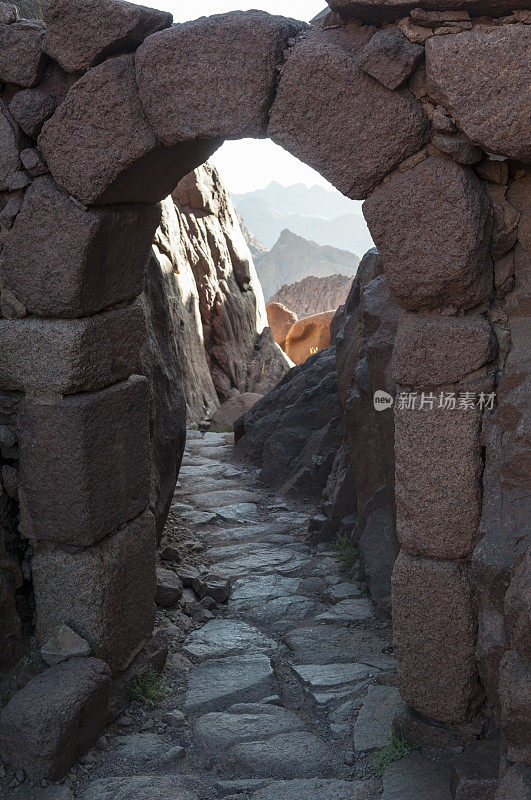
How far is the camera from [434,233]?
108 inches

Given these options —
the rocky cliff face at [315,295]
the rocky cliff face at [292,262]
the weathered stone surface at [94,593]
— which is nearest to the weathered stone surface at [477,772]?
the weathered stone surface at [94,593]

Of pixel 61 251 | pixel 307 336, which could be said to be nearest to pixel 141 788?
pixel 61 251

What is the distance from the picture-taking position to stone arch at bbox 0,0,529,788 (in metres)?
2.72

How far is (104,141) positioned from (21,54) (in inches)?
20.4

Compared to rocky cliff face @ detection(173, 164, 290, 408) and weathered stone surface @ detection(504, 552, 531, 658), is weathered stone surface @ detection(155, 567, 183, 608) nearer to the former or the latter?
weathered stone surface @ detection(504, 552, 531, 658)

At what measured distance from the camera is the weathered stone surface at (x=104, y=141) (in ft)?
10.0

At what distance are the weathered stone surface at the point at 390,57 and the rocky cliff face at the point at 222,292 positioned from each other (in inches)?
371

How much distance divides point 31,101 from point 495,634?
272 centimetres

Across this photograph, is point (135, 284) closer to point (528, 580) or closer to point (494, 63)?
point (494, 63)

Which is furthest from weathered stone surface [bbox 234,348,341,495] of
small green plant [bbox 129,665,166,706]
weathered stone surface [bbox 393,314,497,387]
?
weathered stone surface [bbox 393,314,497,387]

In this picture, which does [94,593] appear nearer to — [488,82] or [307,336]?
[488,82]

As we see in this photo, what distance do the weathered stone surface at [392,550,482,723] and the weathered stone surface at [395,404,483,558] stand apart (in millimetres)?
88

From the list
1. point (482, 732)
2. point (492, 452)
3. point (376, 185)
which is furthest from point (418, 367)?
point (482, 732)

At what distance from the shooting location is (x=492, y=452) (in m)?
2.79
